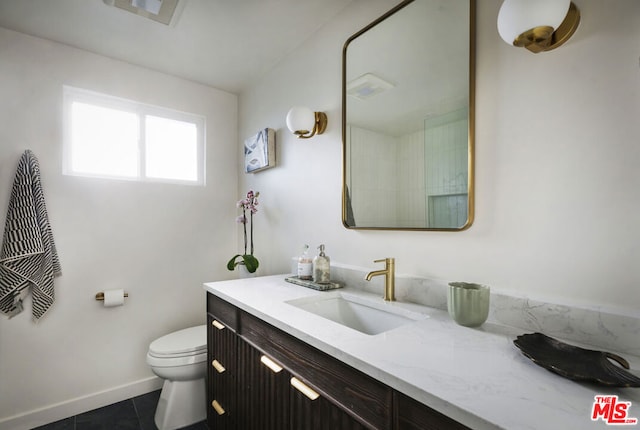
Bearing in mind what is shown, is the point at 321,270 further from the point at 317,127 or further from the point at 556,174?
the point at 556,174

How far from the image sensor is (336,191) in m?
1.71

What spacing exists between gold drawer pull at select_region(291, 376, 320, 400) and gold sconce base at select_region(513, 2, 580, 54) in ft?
3.94

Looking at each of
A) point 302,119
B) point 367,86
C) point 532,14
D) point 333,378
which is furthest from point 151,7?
point 333,378

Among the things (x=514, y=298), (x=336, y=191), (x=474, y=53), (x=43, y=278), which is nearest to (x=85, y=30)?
(x=43, y=278)

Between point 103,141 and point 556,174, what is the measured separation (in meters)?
2.63

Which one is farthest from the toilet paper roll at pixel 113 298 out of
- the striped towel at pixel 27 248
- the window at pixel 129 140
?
the window at pixel 129 140

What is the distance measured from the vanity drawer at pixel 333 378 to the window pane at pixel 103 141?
1799 millimetres

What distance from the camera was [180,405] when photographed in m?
1.84

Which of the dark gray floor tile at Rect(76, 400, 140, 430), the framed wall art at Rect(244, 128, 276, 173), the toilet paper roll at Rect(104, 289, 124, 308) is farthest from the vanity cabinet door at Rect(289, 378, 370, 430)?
the toilet paper roll at Rect(104, 289, 124, 308)

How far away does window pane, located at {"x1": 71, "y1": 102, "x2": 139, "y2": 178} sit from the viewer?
6.92 feet

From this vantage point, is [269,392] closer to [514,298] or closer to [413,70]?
[514,298]

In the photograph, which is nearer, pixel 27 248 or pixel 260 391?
pixel 260 391

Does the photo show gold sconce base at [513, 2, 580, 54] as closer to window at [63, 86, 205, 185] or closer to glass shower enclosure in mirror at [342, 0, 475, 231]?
glass shower enclosure in mirror at [342, 0, 475, 231]

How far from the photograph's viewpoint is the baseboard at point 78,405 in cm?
183
